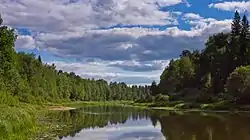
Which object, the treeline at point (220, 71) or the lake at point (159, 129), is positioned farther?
the treeline at point (220, 71)

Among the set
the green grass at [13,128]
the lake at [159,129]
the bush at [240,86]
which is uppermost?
the bush at [240,86]

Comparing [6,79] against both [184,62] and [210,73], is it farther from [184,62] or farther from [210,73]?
[184,62]

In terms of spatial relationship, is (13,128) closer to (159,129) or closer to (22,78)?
(159,129)

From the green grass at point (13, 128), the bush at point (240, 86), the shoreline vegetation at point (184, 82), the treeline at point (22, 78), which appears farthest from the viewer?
the bush at point (240, 86)

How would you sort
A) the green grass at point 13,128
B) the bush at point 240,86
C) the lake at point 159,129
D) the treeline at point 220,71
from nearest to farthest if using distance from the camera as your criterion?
the green grass at point 13,128 → the lake at point 159,129 → the bush at point 240,86 → the treeline at point 220,71

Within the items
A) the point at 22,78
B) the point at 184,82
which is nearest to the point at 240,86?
the point at 184,82

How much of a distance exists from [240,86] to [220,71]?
30.7m

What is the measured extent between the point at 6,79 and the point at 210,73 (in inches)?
2625

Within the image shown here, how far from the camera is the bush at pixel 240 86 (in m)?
85.8

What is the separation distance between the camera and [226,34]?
131250mm

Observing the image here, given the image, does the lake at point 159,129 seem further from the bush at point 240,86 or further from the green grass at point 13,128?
the bush at point 240,86

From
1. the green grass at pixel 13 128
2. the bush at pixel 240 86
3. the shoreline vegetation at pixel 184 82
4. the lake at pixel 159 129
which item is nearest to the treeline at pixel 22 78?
the shoreline vegetation at pixel 184 82

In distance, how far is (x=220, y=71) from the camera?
118750 mm

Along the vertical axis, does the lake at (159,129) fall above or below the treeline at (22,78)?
below
